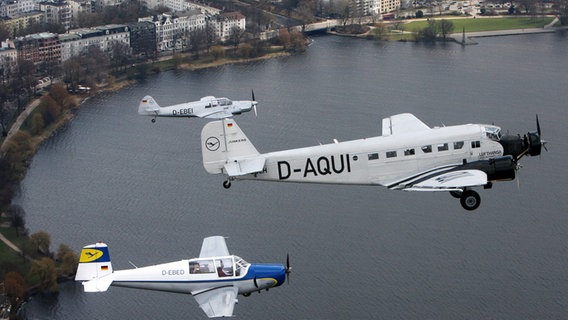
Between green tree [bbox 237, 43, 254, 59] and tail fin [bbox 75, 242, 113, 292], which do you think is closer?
tail fin [bbox 75, 242, 113, 292]

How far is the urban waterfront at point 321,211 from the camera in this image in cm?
8812

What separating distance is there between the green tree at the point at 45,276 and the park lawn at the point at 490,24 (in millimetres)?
88727

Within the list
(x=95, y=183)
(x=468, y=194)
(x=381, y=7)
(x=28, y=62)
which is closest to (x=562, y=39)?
(x=381, y=7)

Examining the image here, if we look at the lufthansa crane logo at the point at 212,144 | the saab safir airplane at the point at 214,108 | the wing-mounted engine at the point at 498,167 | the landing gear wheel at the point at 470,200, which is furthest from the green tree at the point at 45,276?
the wing-mounted engine at the point at 498,167

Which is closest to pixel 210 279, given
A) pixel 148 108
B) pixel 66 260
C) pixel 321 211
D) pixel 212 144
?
pixel 212 144

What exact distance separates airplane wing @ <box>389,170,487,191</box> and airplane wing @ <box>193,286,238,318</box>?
859cm

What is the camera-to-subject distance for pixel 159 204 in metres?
104

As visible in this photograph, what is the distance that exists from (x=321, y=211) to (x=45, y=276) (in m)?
22.0

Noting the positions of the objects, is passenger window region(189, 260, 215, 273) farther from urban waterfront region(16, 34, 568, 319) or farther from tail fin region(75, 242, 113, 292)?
urban waterfront region(16, 34, 568, 319)

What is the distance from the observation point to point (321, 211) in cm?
10025

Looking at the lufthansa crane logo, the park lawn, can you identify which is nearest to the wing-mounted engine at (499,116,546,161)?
the lufthansa crane logo

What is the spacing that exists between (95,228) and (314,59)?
62.4 m

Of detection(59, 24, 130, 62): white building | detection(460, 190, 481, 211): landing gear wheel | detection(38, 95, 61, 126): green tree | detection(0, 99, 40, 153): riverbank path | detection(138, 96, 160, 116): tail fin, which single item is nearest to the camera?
detection(460, 190, 481, 211): landing gear wheel

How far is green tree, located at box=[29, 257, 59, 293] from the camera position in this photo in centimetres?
8988
